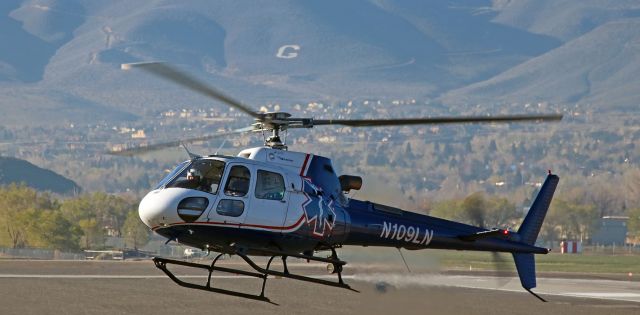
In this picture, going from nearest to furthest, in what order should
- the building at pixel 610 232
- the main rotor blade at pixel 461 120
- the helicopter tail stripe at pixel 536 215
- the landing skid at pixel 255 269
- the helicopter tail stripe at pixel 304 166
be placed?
1. the main rotor blade at pixel 461 120
2. the landing skid at pixel 255 269
3. the helicopter tail stripe at pixel 304 166
4. the helicopter tail stripe at pixel 536 215
5. the building at pixel 610 232

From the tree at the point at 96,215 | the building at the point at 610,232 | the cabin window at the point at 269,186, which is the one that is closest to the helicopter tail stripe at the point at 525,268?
the cabin window at the point at 269,186

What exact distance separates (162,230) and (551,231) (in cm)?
10749

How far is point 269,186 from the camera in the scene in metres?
30.1

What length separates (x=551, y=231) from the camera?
134m

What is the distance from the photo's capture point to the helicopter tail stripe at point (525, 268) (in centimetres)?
3525

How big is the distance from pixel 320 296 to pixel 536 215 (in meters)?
15.1

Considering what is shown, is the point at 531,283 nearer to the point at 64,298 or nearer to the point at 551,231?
the point at 64,298

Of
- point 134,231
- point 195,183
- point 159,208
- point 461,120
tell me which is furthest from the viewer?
point 134,231

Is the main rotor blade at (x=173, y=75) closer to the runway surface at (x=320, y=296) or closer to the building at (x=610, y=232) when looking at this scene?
the runway surface at (x=320, y=296)

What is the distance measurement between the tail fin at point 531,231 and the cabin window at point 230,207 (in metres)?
8.54

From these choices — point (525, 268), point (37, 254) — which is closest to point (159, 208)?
point (525, 268)

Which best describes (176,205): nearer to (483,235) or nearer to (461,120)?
(461,120)

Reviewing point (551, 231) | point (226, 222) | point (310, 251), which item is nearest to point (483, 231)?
point (310, 251)

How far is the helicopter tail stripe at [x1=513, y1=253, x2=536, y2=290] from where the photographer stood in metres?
35.2
